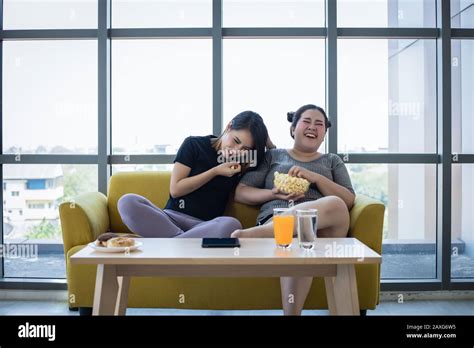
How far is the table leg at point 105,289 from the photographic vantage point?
1.61m

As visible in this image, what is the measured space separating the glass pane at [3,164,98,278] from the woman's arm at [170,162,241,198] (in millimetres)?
843

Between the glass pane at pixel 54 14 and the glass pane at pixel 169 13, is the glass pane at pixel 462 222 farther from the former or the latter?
the glass pane at pixel 54 14

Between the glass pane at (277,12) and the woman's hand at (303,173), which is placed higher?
the glass pane at (277,12)

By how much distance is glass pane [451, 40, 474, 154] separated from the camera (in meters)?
2.96

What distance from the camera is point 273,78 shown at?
304cm

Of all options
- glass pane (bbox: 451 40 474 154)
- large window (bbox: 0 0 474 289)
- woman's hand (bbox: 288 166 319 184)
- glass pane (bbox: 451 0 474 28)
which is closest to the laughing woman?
woman's hand (bbox: 288 166 319 184)

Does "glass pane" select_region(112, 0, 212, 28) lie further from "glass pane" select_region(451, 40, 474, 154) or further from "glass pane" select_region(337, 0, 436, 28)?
"glass pane" select_region(451, 40, 474, 154)

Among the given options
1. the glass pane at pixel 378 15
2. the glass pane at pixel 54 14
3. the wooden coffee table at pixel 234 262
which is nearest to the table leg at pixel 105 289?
the wooden coffee table at pixel 234 262

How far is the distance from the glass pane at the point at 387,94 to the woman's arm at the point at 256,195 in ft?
2.52

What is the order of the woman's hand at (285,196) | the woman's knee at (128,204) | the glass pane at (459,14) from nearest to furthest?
the woman's knee at (128,204), the woman's hand at (285,196), the glass pane at (459,14)

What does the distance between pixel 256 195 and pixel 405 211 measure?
1097 millimetres

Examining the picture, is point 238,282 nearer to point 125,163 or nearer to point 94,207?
point 94,207
